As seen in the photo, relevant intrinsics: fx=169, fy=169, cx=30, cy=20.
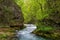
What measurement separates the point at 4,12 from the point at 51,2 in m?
12.6

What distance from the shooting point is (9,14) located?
153ft

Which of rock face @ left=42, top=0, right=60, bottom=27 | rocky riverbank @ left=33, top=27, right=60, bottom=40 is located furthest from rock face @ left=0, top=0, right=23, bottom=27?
rocky riverbank @ left=33, top=27, right=60, bottom=40

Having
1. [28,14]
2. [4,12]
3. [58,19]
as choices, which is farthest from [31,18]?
[58,19]

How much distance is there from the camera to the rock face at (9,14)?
43.9 metres

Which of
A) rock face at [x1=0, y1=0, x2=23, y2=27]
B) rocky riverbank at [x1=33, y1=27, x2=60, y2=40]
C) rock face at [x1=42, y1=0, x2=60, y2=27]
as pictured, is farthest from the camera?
rock face at [x1=0, y1=0, x2=23, y2=27]

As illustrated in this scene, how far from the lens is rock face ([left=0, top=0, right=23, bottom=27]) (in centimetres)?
4391

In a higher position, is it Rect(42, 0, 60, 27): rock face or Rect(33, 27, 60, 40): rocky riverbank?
Rect(42, 0, 60, 27): rock face

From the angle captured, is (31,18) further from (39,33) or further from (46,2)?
(39,33)

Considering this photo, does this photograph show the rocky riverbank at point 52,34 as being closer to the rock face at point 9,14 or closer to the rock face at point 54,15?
Answer: the rock face at point 54,15

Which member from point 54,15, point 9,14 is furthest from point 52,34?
point 9,14

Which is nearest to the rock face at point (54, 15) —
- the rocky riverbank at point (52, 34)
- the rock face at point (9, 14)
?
the rocky riverbank at point (52, 34)

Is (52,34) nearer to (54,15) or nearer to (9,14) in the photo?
(54,15)

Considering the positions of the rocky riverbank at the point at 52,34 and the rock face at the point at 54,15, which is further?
the rock face at the point at 54,15

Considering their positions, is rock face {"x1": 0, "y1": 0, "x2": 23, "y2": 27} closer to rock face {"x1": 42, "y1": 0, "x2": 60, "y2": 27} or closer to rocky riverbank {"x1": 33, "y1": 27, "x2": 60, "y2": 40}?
rock face {"x1": 42, "y1": 0, "x2": 60, "y2": 27}
